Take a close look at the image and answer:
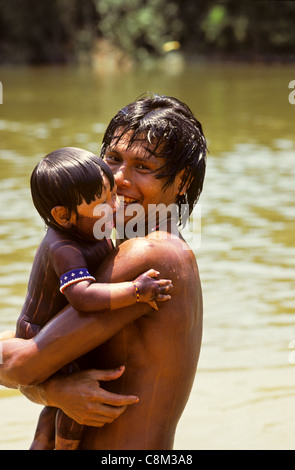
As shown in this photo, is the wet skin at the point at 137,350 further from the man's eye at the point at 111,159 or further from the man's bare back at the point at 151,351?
the man's eye at the point at 111,159

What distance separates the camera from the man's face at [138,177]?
218 cm

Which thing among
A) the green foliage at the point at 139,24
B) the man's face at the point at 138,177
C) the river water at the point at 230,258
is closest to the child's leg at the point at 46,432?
the man's face at the point at 138,177

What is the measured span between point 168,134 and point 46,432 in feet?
2.94

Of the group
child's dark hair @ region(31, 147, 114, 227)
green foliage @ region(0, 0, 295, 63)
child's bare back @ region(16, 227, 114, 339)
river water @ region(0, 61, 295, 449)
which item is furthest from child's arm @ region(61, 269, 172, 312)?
green foliage @ region(0, 0, 295, 63)

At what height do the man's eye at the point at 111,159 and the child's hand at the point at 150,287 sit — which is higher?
the man's eye at the point at 111,159

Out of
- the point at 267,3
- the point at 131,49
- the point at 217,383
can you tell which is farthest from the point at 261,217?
the point at 131,49

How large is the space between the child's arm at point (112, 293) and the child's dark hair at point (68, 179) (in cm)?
22

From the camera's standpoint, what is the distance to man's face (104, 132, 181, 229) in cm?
218

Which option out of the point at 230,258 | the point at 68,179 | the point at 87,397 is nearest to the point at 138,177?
the point at 68,179

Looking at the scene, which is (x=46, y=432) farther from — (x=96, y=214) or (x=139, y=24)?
(x=139, y=24)
